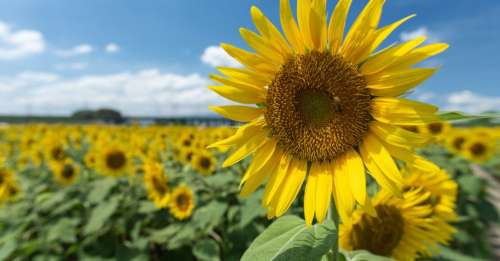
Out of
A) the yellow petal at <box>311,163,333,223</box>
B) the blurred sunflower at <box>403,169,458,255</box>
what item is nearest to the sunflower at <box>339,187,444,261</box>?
the blurred sunflower at <box>403,169,458,255</box>

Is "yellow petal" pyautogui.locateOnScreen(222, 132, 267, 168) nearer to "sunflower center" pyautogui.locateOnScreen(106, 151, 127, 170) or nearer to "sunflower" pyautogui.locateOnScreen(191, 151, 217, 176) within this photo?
"sunflower" pyautogui.locateOnScreen(191, 151, 217, 176)

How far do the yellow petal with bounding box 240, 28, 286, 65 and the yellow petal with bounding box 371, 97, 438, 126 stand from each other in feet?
1.52

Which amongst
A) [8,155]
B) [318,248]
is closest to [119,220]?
[318,248]

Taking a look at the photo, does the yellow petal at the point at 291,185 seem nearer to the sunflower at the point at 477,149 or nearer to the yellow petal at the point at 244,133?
the yellow petal at the point at 244,133

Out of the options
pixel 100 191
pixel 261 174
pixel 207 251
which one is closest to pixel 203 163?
pixel 100 191

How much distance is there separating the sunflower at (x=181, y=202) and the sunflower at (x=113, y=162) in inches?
73.1

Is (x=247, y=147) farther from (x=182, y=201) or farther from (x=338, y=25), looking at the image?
(x=182, y=201)

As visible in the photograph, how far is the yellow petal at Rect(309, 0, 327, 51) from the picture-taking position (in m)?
1.42

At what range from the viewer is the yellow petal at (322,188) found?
4.75ft

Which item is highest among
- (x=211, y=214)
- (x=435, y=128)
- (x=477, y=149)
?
(x=435, y=128)

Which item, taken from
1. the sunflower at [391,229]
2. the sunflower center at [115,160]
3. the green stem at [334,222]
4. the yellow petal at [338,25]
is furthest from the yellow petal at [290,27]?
the sunflower center at [115,160]

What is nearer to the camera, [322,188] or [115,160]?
[322,188]

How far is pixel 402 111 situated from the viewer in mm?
→ 1356

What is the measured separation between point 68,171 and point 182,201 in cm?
306
